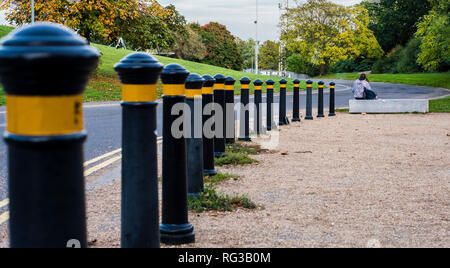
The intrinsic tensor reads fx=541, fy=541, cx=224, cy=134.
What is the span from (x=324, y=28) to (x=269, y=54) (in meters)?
40.0

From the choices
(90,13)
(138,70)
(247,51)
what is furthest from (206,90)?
(247,51)

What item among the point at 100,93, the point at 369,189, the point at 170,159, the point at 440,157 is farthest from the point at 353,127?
the point at 100,93

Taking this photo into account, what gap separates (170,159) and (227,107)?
156 inches

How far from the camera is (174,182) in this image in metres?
3.94

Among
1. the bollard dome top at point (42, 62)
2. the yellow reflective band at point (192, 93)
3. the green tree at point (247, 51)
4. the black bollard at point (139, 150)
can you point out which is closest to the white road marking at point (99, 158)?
the yellow reflective band at point (192, 93)

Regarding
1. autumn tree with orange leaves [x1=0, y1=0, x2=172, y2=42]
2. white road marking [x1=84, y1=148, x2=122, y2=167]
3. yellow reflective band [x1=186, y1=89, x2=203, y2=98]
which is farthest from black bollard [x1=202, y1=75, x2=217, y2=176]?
autumn tree with orange leaves [x1=0, y1=0, x2=172, y2=42]

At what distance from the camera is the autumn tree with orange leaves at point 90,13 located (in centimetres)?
2536

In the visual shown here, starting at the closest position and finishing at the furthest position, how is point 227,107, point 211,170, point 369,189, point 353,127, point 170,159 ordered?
point 170,159, point 369,189, point 211,170, point 227,107, point 353,127

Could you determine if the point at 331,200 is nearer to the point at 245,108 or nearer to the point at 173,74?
the point at 173,74

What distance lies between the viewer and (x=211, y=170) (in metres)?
6.55

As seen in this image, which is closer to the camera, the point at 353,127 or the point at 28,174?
the point at 28,174

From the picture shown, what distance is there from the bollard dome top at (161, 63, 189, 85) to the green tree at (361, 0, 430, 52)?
7229cm
